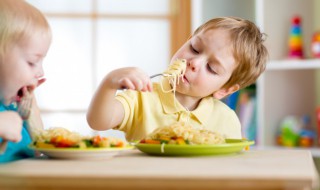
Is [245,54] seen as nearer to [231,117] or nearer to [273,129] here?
[231,117]

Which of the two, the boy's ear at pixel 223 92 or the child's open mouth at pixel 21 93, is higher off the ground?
the child's open mouth at pixel 21 93

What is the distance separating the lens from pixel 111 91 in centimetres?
134

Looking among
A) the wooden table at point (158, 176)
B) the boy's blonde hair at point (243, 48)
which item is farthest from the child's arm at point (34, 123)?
the boy's blonde hair at point (243, 48)

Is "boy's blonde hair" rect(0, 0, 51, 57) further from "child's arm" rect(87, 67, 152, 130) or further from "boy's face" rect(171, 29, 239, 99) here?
"boy's face" rect(171, 29, 239, 99)

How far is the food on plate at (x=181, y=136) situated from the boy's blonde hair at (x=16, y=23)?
356 mm

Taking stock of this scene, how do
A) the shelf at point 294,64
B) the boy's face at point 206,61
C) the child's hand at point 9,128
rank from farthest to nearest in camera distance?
the shelf at point 294,64 < the boy's face at point 206,61 < the child's hand at point 9,128

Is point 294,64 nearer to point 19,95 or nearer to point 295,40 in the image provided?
point 295,40

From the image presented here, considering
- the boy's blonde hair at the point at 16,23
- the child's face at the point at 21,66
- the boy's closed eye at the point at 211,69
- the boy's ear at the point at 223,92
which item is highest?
the boy's blonde hair at the point at 16,23

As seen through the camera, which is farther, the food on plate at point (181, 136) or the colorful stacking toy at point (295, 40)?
the colorful stacking toy at point (295, 40)

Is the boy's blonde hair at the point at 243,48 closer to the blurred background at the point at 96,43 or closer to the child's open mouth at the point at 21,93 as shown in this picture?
the child's open mouth at the point at 21,93

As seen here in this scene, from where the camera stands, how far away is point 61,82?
429 centimetres

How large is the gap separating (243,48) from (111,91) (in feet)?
2.07

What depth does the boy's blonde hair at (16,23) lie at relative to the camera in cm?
122

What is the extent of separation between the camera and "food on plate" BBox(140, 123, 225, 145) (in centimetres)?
129
